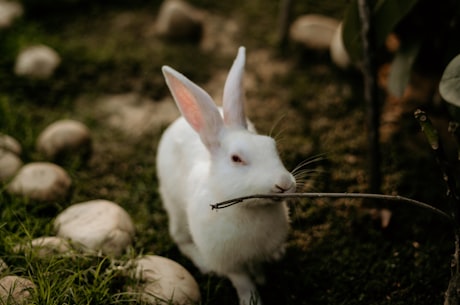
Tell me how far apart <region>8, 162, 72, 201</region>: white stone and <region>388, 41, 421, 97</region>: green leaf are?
2.15 m

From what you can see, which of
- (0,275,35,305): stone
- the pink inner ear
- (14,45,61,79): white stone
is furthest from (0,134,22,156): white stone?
the pink inner ear

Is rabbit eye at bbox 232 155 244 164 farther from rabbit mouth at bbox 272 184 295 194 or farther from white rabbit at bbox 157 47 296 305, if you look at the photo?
rabbit mouth at bbox 272 184 295 194

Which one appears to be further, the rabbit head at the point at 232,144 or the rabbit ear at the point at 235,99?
the rabbit ear at the point at 235,99

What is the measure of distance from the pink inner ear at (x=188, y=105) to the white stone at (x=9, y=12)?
305cm

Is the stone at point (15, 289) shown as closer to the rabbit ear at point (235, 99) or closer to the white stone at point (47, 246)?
the white stone at point (47, 246)

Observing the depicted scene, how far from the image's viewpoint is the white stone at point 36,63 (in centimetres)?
440

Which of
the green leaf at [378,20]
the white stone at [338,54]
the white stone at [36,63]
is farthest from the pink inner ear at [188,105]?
the white stone at [36,63]

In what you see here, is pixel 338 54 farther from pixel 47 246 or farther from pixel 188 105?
pixel 47 246

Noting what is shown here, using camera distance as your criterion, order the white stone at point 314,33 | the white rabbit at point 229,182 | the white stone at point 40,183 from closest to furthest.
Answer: the white rabbit at point 229,182
the white stone at point 40,183
the white stone at point 314,33

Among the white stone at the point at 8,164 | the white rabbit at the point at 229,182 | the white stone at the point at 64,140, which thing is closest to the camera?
the white rabbit at the point at 229,182

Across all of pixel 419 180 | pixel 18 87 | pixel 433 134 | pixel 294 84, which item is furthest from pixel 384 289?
pixel 18 87

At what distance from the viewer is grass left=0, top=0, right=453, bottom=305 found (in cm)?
280

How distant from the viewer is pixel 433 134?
6.48 feet

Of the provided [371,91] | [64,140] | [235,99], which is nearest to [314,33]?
[371,91]
